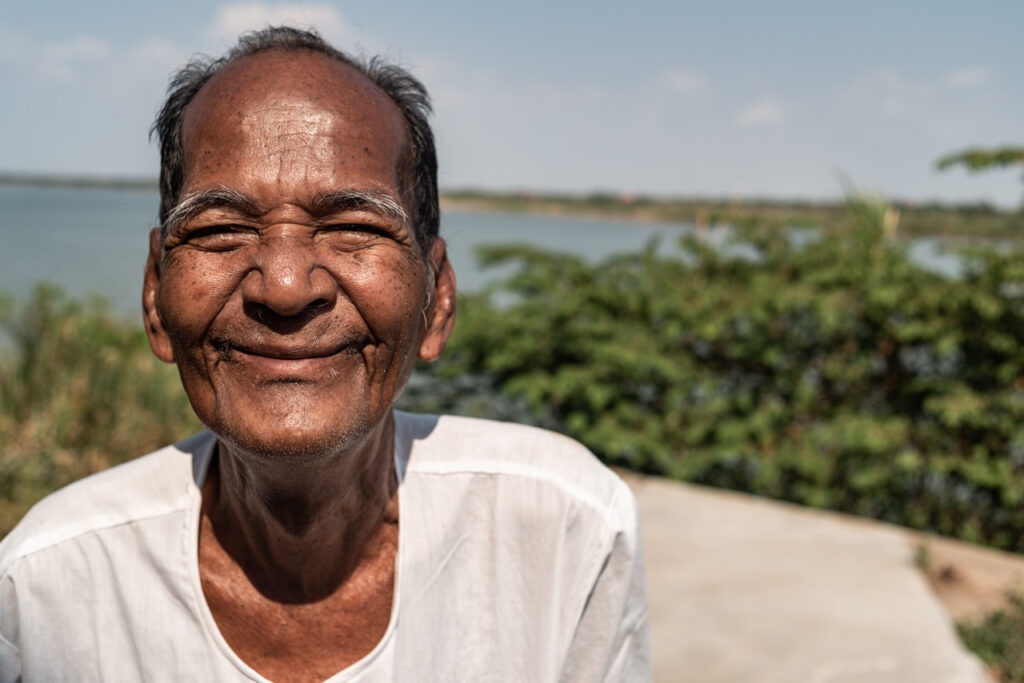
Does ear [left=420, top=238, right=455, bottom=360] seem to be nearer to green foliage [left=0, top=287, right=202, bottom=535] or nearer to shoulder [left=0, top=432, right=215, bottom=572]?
shoulder [left=0, top=432, right=215, bottom=572]

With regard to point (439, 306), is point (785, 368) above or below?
below

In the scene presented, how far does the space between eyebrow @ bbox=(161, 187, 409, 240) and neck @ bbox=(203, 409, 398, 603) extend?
43cm

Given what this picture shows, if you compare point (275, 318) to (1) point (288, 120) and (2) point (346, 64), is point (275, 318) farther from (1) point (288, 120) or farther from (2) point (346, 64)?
(2) point (346, 64)

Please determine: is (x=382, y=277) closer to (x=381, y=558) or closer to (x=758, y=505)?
(x=381, y=558)

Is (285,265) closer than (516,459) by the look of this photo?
Yes

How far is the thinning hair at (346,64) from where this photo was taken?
1592mm

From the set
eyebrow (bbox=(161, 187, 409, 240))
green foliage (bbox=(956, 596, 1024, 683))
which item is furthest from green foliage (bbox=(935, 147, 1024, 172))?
eyebrow (bbox=(161, 187, 409, 240))

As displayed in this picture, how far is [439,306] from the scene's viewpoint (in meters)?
1.78

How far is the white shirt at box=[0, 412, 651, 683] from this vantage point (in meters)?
1.54

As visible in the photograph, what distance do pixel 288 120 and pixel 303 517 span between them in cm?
74

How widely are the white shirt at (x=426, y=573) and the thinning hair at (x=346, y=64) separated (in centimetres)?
48

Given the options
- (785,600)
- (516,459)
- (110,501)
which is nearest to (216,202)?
(110,501)

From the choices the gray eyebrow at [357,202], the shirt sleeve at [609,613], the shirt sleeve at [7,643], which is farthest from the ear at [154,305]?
the shirt sleeve at [609,613]

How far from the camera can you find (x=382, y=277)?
1.48 meters
